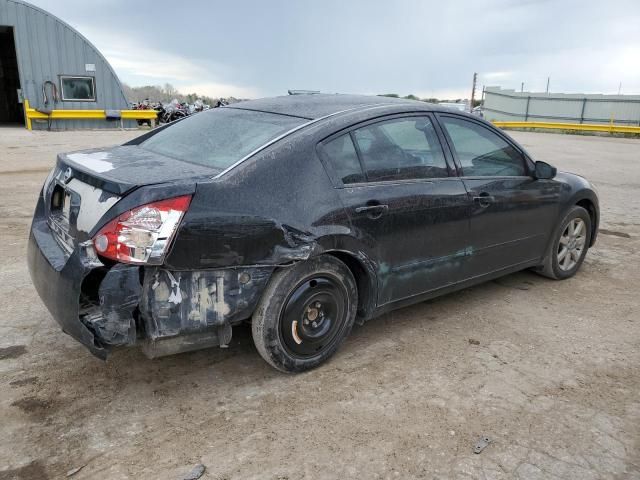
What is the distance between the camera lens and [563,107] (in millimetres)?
33219

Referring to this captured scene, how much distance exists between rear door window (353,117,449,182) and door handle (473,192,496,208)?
33 cm

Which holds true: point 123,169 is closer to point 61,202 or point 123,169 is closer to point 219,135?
point 61,202

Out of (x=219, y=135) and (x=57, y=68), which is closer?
(x=219, y=135)

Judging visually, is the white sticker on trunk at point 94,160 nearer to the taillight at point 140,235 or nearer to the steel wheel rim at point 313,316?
the taillight at point 140,235

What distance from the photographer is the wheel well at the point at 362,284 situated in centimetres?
337

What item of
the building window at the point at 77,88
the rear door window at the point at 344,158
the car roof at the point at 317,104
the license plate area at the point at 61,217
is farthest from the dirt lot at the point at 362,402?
the building window at the point at 77,88

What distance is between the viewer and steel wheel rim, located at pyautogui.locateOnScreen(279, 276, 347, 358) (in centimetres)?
311

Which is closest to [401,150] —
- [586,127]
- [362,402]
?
[362,402]

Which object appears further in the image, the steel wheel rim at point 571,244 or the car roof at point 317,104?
the steel wheel rim at point 571,244

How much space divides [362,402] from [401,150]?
1682mm

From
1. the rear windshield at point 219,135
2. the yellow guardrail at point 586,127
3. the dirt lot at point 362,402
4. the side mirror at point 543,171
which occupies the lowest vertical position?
the dirt lot at point 362,402

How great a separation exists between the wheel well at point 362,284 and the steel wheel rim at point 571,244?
2410 mm

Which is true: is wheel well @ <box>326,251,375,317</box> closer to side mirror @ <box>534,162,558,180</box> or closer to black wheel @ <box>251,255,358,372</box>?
black wheel @ <box>251,255,358,372</box>

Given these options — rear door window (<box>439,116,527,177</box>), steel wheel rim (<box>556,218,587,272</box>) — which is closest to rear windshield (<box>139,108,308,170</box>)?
rear door window (<box>439,116,527,177</box>)
